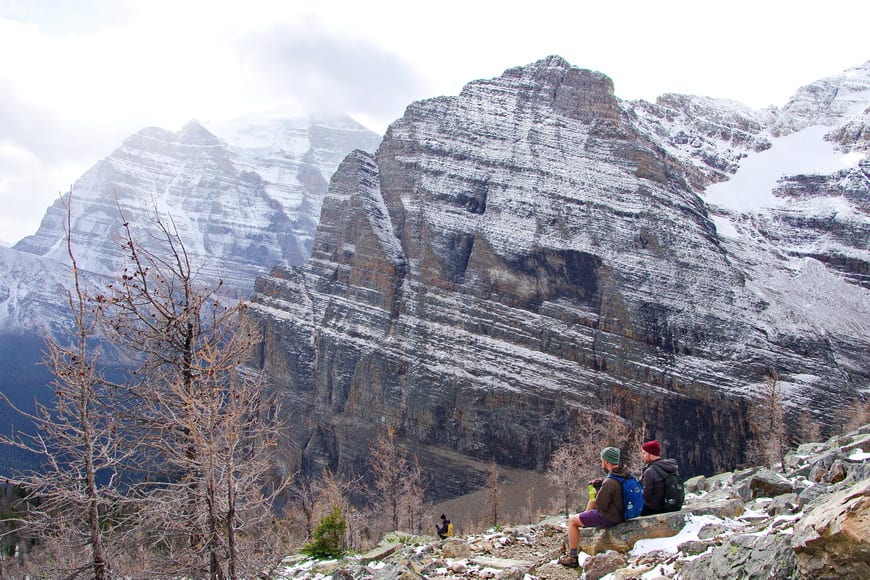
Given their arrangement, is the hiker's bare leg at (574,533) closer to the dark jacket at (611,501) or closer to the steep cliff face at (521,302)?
the dark jacket at (611,501)

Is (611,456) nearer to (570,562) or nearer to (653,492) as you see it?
(653,492)

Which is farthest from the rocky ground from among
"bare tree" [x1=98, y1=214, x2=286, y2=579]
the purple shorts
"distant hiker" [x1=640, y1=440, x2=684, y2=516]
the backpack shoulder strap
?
"bare tree" [x1=98, y1=214, x2=286, y2=579]

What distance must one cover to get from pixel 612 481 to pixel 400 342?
81.3m

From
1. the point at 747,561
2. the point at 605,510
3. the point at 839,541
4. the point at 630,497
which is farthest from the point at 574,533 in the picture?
the point at 839,541

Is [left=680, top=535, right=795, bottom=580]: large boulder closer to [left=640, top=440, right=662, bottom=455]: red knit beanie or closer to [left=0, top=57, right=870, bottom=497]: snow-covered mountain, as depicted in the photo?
[left=640, top=440, right=662, bottom=455]: red knit beanie

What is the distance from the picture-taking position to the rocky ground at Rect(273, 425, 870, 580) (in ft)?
20.0

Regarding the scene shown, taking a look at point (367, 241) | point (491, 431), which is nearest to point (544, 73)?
point (367, 241)

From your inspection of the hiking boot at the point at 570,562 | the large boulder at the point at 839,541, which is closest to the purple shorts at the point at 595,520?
the hiking boot at the point at 570,562

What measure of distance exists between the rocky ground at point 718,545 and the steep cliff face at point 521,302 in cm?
6632

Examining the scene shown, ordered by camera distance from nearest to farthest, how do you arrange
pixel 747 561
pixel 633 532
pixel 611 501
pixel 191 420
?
pixel 747 561 < pixel 191 420 < pixel 633 532 < pixel 611 501

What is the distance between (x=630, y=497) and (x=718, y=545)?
1.76m

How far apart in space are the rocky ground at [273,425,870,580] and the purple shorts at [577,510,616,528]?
0.18 metres

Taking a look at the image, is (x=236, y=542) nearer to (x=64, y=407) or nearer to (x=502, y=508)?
(x=64, y=407)

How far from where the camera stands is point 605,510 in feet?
35.1
